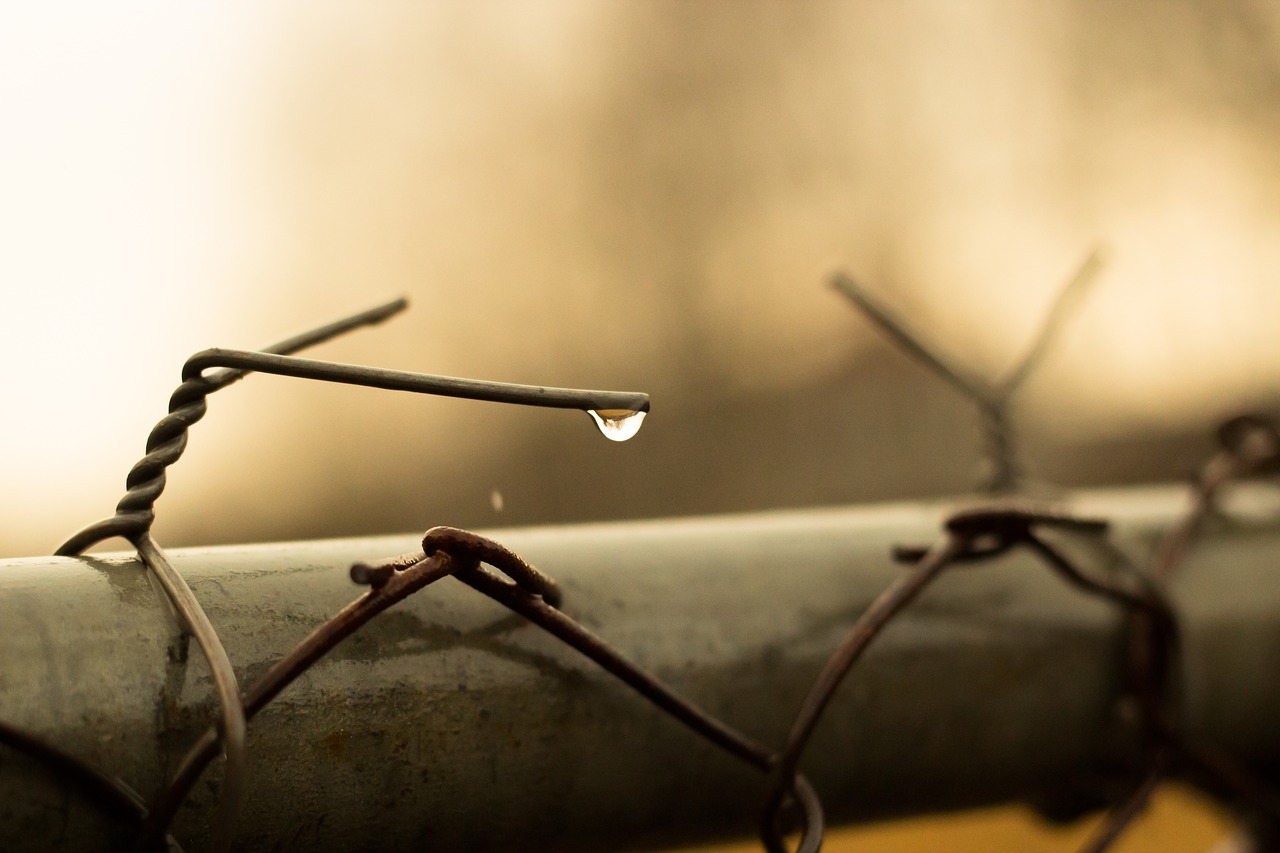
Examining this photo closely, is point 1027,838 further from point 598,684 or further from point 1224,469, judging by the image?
point 598,684

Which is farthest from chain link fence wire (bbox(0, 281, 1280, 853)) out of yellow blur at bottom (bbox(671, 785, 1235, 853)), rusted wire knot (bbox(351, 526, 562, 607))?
yellow blur at bottom (bbox(671, 785, 1235, 853))

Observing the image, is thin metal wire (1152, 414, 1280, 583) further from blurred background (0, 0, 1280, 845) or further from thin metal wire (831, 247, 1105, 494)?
blurred background (0, 0, 1280, 845)

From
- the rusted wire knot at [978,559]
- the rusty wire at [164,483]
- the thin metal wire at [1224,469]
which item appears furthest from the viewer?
the thin metal wire at [1224,469]

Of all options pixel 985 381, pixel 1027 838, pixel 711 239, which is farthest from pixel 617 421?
pixel 711 239

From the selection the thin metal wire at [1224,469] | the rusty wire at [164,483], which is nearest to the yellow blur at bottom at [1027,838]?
the thin metal wire at [1224,469]

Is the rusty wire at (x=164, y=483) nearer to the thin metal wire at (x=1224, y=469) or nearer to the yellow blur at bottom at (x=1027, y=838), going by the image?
the thin metal wire at (x=1224, y=469)

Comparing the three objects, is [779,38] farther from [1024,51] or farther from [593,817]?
[593,817]

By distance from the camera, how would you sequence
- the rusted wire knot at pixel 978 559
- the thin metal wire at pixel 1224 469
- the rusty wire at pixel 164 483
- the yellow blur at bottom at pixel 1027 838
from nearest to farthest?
the rusty wire at pixel 164 483 → the rusted wire knot at pixel 978 559 → the thin metal wire at pixel 1224 469 → the yellow blur at bottom at pixel 1027 838
